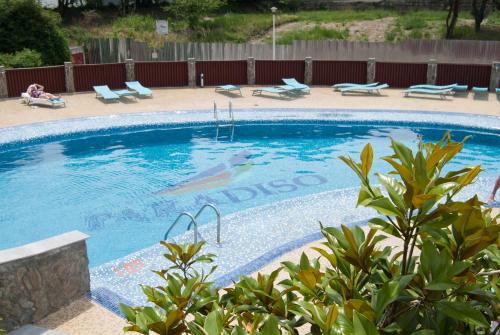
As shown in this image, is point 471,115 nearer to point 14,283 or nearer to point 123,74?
point 123,74

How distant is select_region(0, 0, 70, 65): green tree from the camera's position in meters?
26.5

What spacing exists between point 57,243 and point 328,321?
475 centimetres

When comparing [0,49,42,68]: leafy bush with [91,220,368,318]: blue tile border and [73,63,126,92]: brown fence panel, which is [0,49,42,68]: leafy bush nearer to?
[73,63,126,92]: brown fence panel

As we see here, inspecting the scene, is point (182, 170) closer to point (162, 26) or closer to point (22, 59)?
point (22, 59)

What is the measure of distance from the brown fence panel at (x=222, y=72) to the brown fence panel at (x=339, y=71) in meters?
3.24

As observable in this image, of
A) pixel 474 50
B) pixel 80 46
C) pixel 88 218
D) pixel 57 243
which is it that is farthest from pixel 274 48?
pixel 57 243

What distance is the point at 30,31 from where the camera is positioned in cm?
2697

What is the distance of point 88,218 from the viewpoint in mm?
10867

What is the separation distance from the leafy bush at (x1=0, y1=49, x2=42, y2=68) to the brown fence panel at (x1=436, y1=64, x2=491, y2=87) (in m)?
17.8

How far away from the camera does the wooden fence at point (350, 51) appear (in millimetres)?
27859

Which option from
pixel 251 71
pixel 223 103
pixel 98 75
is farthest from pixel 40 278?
pixel 251 71

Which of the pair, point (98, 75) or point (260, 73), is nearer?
point (98, 75)

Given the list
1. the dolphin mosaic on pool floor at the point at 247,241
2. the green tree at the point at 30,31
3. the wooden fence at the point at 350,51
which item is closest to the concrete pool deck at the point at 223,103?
the wooden fence at the point at 350,51

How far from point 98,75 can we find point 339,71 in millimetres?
10277
